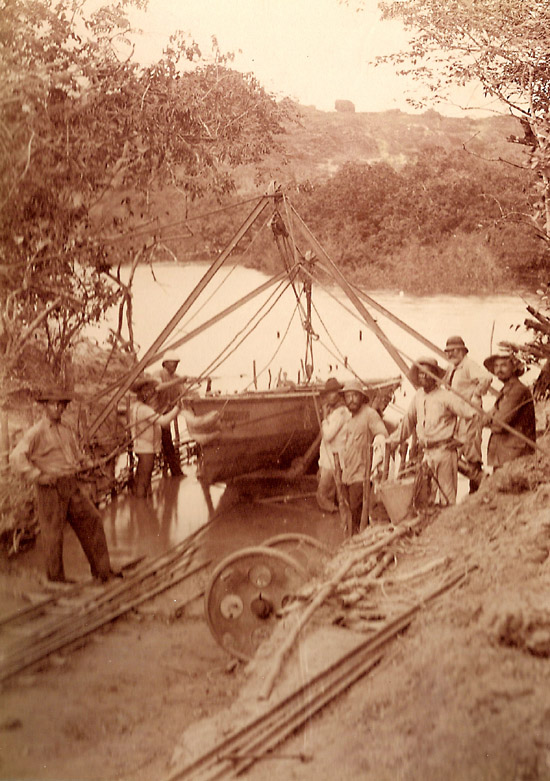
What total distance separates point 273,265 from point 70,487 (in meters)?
1.87

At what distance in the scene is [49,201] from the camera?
4766 mm

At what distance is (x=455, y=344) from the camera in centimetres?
Result: 444

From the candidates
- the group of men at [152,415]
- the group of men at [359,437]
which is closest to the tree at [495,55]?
the group of men at [359,437]

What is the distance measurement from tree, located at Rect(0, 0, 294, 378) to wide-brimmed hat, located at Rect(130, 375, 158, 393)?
1.52ft

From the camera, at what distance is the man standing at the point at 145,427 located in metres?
4.80

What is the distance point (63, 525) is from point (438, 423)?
2.29 m

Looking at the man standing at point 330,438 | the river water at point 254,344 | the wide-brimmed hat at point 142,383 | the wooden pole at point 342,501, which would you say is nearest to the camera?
the river water at point 254,344

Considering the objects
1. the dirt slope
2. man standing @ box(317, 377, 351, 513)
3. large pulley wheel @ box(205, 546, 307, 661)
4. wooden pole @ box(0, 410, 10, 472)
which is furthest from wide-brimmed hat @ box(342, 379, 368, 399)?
wooden pole @ box(0, 410, 10, 472)

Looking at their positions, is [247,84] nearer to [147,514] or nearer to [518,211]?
[518,211]

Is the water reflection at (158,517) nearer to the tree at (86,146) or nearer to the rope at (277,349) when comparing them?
the rope at (277,349)

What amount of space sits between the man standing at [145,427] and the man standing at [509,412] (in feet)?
6.69

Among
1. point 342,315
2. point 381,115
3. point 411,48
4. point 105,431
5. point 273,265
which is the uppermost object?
point 411,48

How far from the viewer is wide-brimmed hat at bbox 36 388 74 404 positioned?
448 cm

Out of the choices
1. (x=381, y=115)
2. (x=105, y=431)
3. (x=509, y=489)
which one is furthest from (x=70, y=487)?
(x=381, y=115)
